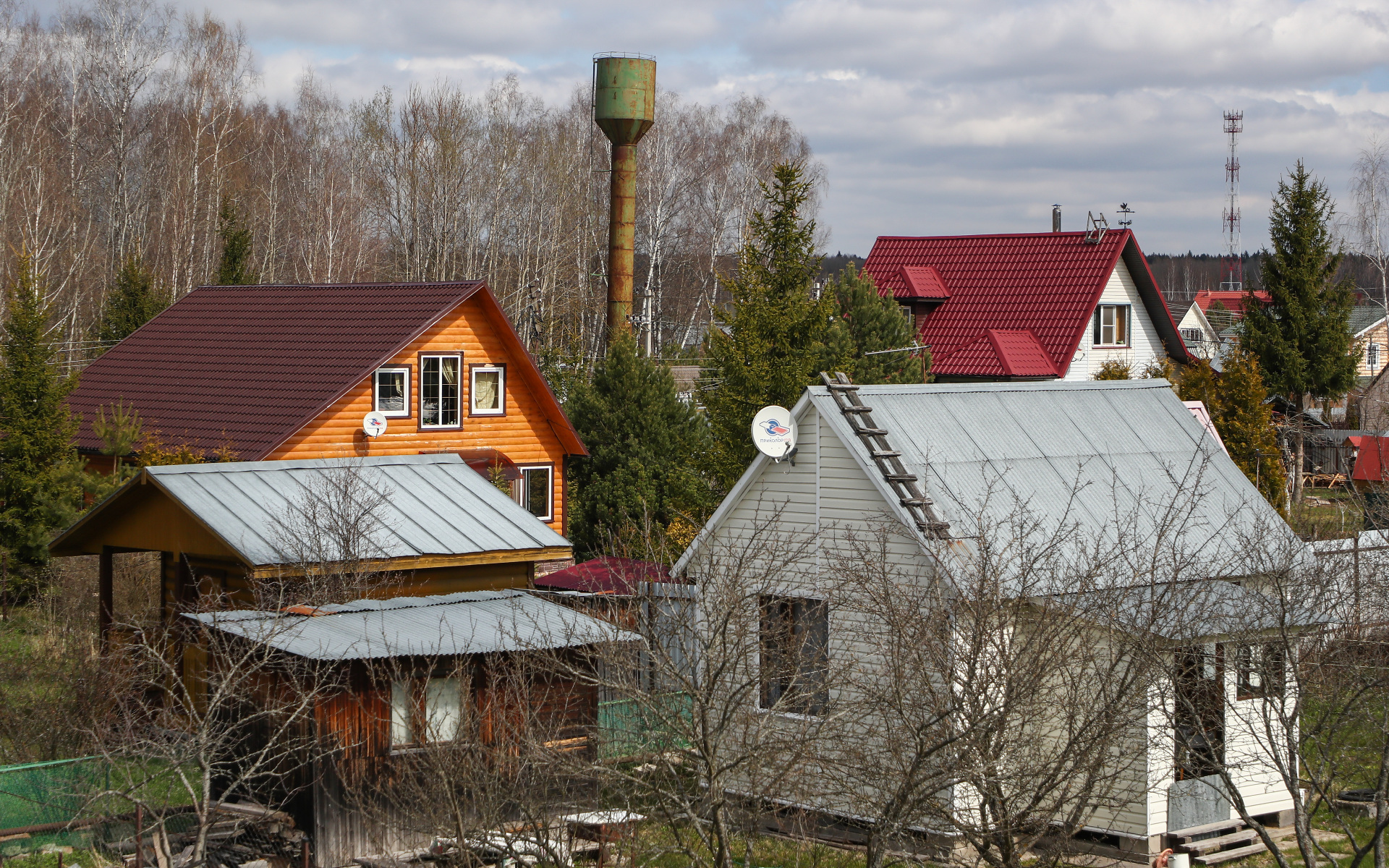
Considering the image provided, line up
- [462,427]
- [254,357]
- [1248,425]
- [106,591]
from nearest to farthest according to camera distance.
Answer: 1. [106,591]
2. [462,427]
3. [254,357]
4. [1248,425]

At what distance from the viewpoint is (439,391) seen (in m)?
28.9

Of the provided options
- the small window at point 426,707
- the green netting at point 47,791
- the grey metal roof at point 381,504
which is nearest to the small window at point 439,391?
the grey metal roof at point 381,504

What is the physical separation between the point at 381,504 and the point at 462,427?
1057 cm

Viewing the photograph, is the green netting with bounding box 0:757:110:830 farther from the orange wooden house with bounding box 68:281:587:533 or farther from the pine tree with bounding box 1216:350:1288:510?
the pine tree with bounding box 1216:350:1288:510

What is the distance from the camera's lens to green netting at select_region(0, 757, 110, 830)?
44.7 feet

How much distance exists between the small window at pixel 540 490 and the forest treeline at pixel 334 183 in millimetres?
23941

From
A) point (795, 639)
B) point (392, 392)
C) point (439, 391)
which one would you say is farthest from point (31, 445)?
point (795, 639)

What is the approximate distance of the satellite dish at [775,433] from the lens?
16.3m

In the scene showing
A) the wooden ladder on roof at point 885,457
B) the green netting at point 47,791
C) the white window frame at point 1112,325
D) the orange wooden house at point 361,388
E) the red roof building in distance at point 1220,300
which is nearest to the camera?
the green netting at point 47,791

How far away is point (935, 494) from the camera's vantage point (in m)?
15.7

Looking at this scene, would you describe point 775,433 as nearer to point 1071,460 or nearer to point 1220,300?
point 1071,460

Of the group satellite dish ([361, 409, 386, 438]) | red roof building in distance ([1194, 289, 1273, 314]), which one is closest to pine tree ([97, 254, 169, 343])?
satellite dish ([361, 409, 386, 438])

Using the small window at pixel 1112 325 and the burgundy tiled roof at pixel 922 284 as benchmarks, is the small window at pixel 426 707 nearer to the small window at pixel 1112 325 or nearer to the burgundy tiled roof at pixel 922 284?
the burgundy tiled roof at pixel 922 284

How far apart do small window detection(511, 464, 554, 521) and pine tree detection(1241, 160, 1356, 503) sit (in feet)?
77.1
